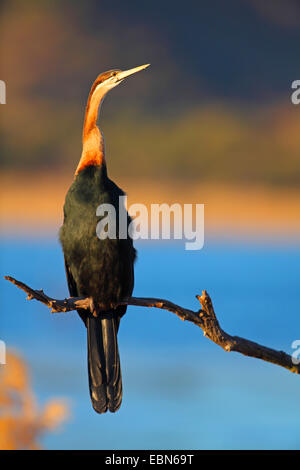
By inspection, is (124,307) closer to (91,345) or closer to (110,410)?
(91,345)

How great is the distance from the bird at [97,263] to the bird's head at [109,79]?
17 cm

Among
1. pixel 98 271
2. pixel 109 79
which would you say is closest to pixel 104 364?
pixel 98 271

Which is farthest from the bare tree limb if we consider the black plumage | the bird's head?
the bird's head

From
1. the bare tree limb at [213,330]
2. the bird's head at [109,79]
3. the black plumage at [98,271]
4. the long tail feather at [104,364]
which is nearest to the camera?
the bare tree limb at [213,330]

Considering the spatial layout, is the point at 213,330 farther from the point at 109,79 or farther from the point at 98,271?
the point at 109,79

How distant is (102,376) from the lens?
Answer: 344 cm

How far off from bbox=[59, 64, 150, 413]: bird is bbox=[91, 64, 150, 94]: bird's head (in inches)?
6.6

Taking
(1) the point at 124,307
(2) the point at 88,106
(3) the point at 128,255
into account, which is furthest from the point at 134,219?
(2) the point at 88,106

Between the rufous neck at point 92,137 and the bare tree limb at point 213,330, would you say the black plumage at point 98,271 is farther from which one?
the bare tree limb at point 213,330

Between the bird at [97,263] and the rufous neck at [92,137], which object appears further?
the rufous neck at [92,137]

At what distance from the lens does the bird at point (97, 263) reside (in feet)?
10.7

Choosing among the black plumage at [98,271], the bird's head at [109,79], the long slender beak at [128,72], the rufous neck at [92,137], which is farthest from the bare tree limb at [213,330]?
the long slender beak at [128,72]

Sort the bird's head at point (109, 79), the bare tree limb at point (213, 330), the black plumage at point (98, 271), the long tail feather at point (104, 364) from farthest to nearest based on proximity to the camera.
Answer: the bird's head at point (109, 79) → the long tail feather at point (104, 364) → the black plumage at point (98, 271) → the bare tree limb at point (213, 330)

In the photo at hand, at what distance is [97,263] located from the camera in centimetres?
328
